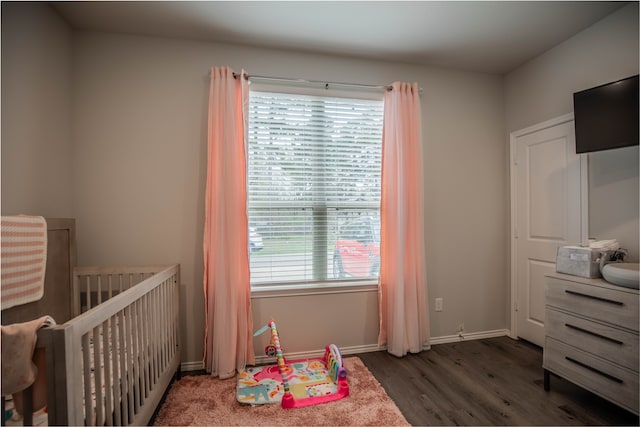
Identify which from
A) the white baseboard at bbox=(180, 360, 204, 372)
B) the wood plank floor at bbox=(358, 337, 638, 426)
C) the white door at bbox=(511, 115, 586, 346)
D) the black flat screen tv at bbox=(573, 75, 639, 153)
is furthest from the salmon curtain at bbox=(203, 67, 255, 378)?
the white door at bbox=(511, 115, 586, 346)

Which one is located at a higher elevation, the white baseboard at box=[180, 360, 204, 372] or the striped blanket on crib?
the striped blanket on crib

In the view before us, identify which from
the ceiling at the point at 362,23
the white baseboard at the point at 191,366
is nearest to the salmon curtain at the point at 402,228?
the ceiling at the point at 362,23

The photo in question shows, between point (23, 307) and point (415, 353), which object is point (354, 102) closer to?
point (415, 353)

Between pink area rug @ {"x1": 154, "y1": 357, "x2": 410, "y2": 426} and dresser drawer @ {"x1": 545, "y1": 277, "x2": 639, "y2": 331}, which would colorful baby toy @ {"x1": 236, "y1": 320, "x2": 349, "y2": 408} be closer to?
pink area rug @ {"x1": 154, "y1": 357, "x2": 410, "y2": 426}

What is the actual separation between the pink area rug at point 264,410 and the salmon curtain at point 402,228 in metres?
0.60

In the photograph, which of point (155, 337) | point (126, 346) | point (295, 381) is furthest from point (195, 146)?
point (295, 381)

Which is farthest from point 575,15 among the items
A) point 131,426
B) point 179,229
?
point 131,426

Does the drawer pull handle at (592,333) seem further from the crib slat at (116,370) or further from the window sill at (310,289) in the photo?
the crib slat at (116,370)

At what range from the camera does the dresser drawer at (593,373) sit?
1467 mm

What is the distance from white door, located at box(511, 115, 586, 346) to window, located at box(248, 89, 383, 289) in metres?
1.31

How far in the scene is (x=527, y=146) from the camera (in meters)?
2.58

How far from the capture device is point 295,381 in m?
1.99

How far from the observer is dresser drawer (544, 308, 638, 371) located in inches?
58.0

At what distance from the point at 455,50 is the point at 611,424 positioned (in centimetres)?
262
